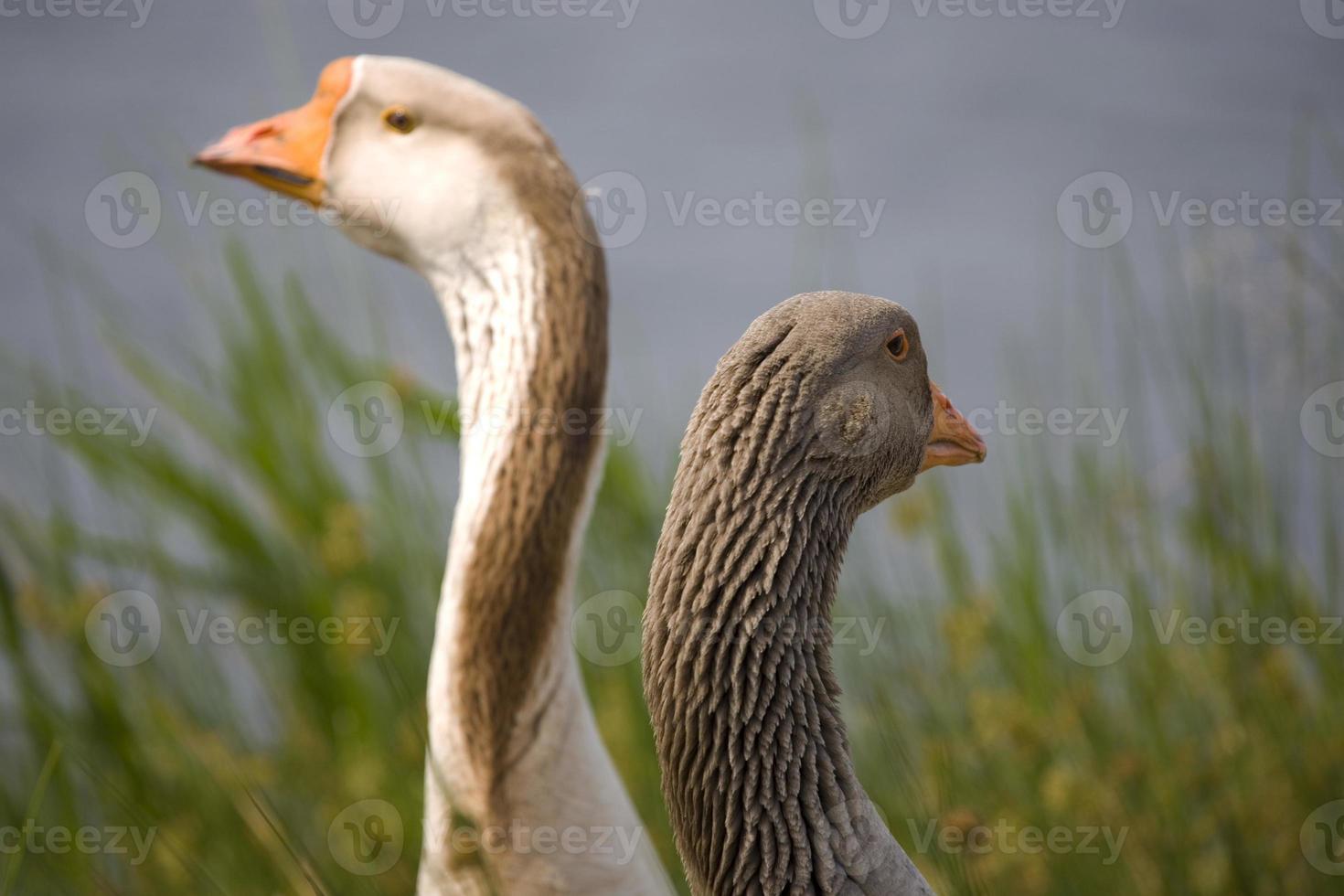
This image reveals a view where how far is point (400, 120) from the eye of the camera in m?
3.71

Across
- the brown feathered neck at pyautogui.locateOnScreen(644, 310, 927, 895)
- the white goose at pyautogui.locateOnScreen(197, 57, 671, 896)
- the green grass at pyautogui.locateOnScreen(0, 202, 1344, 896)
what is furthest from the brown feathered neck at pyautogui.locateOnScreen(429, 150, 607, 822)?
the green grass at pyautogui.locateOnScreen(0, 202, 1344, 896)

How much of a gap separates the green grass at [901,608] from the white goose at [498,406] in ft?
3.35

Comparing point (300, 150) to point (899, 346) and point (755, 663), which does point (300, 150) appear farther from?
point (755, 663)

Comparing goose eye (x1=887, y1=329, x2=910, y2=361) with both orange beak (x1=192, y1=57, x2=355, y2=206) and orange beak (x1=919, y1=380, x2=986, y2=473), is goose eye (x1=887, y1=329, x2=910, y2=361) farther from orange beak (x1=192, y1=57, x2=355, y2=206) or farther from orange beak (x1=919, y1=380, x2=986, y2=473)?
orange beak (x1=192, y1=57, x2=355, y2=206)

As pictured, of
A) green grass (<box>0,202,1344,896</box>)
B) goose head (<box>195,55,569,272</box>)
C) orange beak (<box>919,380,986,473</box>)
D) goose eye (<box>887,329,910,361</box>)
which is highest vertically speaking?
goose head (<box>195,55,569,272</box>)

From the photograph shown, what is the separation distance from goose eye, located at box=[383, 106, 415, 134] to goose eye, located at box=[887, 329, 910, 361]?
5.48 feet

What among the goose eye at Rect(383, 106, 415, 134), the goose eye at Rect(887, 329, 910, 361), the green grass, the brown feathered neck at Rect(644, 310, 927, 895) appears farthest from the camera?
the green grass

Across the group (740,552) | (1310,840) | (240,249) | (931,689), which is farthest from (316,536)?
(1310,840)

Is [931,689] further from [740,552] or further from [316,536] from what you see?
[740,552]

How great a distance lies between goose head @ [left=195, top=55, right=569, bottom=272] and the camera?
3537 mm

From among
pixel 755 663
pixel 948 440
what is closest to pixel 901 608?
pixel 948 440

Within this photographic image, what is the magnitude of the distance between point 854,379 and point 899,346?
0.19 m

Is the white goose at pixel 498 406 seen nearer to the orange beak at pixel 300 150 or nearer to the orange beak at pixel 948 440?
the orange beak at pixel 300 150

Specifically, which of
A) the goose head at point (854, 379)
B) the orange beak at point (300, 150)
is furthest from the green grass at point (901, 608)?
the goose head at point (854, 379)
